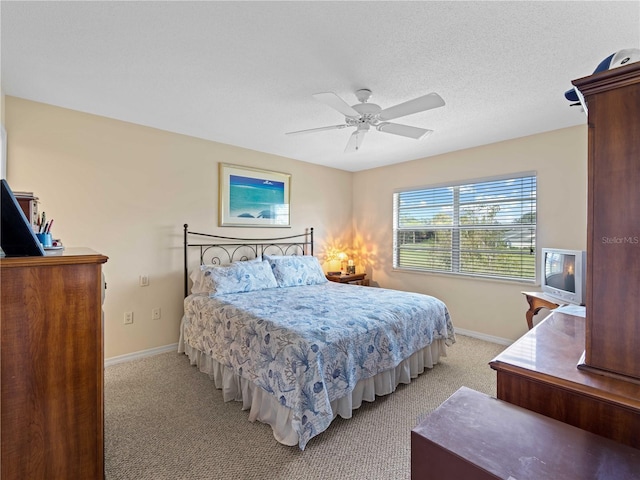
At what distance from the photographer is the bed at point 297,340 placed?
74.1 inches

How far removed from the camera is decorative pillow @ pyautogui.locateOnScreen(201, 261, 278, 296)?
124 inches

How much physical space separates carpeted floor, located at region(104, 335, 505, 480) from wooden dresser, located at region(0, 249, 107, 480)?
589mm

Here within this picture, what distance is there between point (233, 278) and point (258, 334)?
123 centimetres

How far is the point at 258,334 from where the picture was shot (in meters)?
2.18

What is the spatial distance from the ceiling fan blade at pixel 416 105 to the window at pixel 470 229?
2.16 m

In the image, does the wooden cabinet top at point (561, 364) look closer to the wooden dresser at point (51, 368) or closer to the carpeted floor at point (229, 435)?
the carpeted floor at point (229, 435)

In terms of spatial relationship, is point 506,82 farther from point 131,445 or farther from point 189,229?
point 131,445

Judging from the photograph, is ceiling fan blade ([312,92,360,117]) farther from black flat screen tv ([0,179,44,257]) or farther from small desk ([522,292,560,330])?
small desk ([522,292,560,330])

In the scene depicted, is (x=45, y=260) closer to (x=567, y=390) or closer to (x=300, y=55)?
(x=300, y=55)

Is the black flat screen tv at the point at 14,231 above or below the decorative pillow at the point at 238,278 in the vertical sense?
above

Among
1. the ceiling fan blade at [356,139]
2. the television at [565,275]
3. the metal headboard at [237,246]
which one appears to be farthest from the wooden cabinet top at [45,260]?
the television at [565,275]

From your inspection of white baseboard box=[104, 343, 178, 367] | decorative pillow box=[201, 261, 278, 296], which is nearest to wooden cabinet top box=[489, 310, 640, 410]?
decorative pillow box=[201, 261, 278, 296]

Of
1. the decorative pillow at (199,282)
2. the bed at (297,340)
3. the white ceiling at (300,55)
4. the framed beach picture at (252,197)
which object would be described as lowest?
the bed at (297,340)

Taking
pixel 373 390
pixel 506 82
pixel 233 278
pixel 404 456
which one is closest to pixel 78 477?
pixel 404 456
